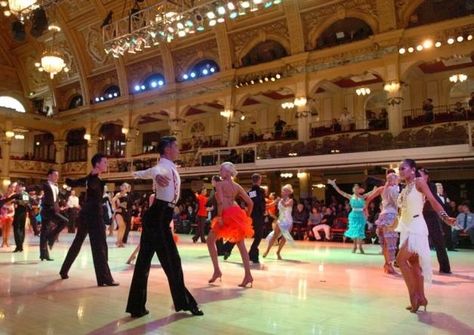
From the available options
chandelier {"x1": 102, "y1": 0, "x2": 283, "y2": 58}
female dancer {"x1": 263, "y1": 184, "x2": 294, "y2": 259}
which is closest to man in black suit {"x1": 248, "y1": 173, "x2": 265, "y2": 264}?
female dancer {"x1": 263, "y1": 184, "x2": 294, "y2": 259}

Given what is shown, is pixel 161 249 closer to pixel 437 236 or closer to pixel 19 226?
pixel 437 236

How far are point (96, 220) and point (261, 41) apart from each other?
17.0 metres

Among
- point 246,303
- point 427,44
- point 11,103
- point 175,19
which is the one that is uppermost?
point 11,103

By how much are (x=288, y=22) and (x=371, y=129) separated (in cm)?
603

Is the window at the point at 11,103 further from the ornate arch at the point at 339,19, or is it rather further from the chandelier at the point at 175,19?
the ornate arch at the point at 339,19

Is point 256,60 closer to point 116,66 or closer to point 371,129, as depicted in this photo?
point 371,129

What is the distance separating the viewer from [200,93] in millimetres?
23203

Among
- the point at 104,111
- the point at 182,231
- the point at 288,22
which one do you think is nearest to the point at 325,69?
the point at 288,22

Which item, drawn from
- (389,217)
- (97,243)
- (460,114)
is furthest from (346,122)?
(97,243)

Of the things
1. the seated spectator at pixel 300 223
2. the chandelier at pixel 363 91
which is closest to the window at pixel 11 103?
the chandelier at pixel 363 91

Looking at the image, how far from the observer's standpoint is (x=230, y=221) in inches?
230

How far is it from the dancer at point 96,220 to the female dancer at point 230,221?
1400 mm

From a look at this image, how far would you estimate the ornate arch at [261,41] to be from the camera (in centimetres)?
2042

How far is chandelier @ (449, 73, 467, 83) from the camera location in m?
19.0
